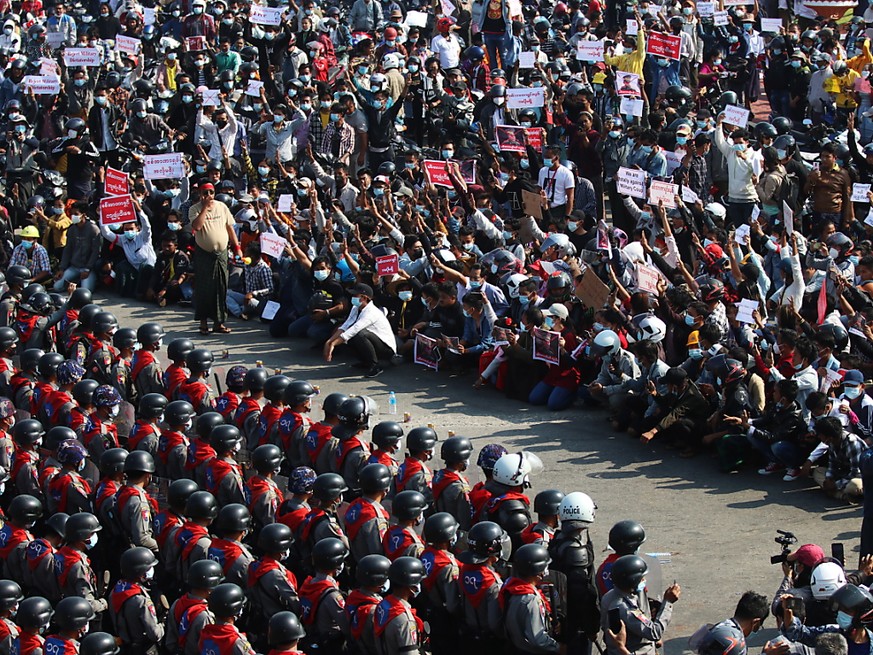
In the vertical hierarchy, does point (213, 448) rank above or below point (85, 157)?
below

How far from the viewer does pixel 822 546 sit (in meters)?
13.3

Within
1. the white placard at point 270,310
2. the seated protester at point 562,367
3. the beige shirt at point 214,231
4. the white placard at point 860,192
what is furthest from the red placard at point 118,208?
the white placard at point 860,192

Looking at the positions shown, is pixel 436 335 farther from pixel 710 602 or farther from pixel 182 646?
pixel 182 646

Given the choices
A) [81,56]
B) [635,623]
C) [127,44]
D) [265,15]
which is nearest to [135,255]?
[81,56]

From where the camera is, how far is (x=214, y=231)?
1909cm

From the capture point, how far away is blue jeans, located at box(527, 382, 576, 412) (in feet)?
55.6

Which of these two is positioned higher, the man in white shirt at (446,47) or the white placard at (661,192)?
the man in white shirt at (446,47)

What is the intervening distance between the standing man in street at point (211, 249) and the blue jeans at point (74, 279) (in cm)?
238

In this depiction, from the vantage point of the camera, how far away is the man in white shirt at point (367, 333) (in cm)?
1805

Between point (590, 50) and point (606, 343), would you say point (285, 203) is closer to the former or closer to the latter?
point (590, 50)

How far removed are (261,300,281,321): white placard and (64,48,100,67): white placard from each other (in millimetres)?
7327

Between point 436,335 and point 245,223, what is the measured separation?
12.4ft

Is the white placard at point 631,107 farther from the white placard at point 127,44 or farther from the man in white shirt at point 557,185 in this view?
the white placard at point 127,44

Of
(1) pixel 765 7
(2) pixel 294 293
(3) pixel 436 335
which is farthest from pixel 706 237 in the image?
(1) pixel 765 7
